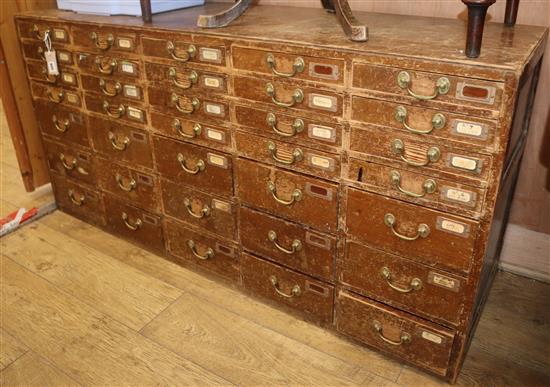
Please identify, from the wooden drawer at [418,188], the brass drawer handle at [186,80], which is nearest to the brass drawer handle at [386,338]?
the wooden drawer at [418,188]

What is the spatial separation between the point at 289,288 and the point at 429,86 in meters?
0.85

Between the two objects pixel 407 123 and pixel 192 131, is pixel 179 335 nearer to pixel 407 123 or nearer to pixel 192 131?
pixel 192 131

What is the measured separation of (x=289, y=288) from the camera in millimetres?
1707

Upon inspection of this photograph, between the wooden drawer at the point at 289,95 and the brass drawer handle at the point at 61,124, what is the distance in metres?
0.99

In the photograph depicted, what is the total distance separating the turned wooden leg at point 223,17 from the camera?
1.53 meters

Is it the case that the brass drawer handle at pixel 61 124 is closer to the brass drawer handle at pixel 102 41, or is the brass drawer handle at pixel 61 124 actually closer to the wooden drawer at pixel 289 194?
the brass drawer handle at pixel 102 41

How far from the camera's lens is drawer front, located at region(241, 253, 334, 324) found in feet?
5.37

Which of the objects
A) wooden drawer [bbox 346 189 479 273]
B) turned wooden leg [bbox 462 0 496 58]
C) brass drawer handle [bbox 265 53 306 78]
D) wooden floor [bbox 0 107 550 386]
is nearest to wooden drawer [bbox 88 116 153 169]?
wooden floor [bbox 0 107 550 386]

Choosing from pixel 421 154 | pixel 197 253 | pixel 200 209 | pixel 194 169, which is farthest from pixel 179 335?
pixel 421 154

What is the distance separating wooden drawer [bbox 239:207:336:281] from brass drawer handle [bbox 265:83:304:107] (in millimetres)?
391

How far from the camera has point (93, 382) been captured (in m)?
1.54

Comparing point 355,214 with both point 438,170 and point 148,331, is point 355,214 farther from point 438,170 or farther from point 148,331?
point 148,331

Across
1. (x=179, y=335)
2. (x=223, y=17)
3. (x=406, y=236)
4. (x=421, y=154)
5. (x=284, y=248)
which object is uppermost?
(x=223, y=17)

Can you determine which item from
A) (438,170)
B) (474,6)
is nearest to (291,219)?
(438,170)
